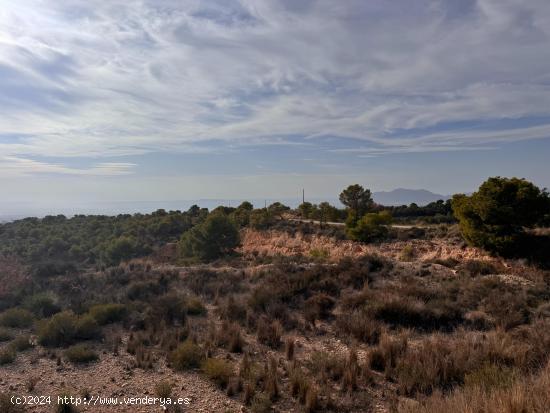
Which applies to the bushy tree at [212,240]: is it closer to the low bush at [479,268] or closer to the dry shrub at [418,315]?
the low bush at [479,268]

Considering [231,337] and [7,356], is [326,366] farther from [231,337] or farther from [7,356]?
Answer: [7,356]

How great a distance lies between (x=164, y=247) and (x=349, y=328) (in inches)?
1094

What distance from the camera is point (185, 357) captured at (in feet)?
29.7

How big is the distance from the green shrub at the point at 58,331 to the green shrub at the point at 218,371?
4.64 m

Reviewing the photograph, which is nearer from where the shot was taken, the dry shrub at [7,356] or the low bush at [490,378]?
the low bush at [490,378]

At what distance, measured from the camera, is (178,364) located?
888 centimetres

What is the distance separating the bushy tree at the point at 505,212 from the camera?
62.8 ft

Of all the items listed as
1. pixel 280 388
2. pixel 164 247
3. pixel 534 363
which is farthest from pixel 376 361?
pixel 164 247

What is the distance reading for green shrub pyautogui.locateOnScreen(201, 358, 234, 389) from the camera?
8.01 m

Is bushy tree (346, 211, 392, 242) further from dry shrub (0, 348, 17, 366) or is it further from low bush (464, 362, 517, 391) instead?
dry shrub (0, 348, 17, 366)

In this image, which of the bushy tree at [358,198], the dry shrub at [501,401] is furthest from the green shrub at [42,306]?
the bushy tree at [358,198]

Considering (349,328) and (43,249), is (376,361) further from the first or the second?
(43,249)

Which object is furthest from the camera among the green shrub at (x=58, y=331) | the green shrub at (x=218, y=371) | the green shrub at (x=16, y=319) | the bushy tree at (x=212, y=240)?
the bushy tree at (x=212, y=240)

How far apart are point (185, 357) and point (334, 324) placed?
14.1 feet
